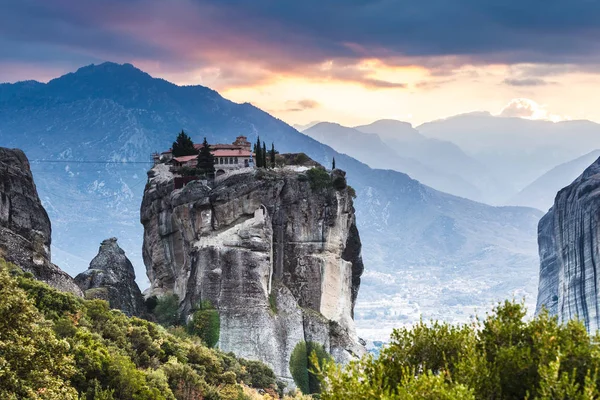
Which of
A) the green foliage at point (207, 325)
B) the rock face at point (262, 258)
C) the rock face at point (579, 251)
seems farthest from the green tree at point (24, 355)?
the rock face at point (579, 251)

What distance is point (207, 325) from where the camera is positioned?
64.4 meters

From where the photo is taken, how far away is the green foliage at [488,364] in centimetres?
1995

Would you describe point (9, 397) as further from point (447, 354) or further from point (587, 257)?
point (587, 257)

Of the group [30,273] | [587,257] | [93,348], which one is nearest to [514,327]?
[93,348]

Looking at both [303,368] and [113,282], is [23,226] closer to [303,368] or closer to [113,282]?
[113,282]

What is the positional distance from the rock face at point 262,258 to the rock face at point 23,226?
13.6 meters

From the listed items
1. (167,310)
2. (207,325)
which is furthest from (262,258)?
(167,310)

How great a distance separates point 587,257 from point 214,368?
73364 mm

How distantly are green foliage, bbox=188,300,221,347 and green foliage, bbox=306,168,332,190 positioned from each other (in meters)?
14.5

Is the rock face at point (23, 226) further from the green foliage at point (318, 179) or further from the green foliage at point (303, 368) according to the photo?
the green foliage at point (318, 179)

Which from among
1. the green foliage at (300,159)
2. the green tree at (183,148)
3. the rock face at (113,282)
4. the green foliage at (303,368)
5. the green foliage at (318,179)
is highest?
the green tree at (183,148)

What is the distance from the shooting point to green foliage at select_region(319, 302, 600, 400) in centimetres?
1995

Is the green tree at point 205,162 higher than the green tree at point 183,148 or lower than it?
lower

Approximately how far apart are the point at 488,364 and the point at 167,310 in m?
49.7
